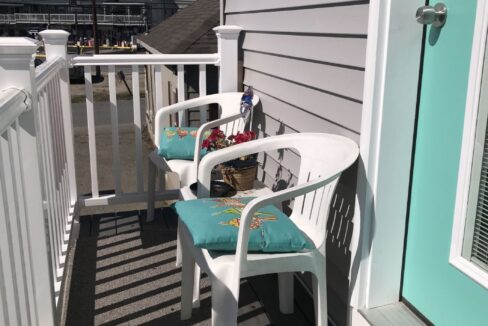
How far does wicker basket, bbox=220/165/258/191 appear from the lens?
2.36 m

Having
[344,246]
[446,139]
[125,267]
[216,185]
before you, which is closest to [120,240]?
[125,267]

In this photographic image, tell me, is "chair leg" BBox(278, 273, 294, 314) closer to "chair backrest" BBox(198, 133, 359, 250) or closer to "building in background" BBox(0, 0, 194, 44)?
"chair backrest" BBox(198, 133, 359, 250)

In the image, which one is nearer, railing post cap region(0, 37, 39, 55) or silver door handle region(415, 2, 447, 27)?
railing post cap region(0, 37, 39, 55)

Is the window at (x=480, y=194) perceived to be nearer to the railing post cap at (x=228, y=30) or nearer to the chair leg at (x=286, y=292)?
the chair leg at (x=286, y=292)

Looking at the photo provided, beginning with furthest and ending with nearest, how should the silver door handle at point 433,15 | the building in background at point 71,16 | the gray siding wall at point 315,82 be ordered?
1. the building in background at point 71,16
2. the gray siding wall at point 315,82
3. the silver door handle at point 433,15

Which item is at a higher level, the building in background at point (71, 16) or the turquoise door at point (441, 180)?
the building in background at point (71, 16)

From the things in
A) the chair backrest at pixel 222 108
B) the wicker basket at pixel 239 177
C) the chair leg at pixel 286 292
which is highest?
the chair backrest at pixel 222 108

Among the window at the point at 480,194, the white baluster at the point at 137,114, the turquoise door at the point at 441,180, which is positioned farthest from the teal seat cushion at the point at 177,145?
the window at the point at 480,194

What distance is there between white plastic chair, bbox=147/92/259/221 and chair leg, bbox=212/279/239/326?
114 centimetres

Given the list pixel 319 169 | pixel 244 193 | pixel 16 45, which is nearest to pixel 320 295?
pixel 319 169

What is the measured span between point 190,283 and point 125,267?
77 cm

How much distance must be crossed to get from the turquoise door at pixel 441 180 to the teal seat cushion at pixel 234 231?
0.38 meters

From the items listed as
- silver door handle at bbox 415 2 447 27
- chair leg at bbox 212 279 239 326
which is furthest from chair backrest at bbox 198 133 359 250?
silver door handle at bbox 415 2 447 27

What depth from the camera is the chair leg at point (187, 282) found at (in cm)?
205
